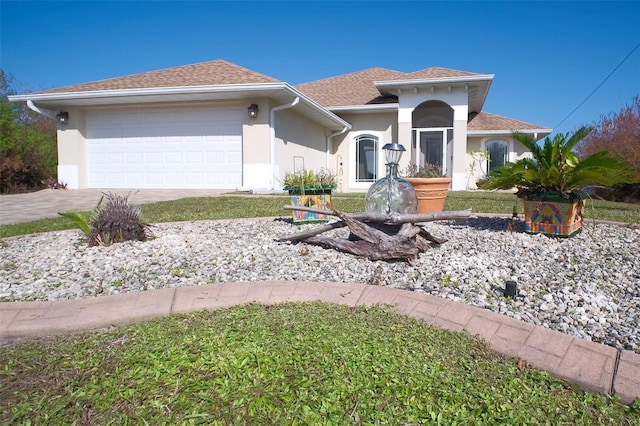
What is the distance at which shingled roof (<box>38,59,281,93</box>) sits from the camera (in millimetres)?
11109

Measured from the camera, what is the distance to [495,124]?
55.5 ft

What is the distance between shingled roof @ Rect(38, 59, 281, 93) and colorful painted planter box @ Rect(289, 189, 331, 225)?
6.10 meters

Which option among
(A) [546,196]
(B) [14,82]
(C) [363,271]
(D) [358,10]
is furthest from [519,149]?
(B) [14,82]

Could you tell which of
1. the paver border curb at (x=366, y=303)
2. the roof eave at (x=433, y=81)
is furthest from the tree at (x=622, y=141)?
the paver border curb at (x=366, y=303)

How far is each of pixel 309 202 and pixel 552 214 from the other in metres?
2.94

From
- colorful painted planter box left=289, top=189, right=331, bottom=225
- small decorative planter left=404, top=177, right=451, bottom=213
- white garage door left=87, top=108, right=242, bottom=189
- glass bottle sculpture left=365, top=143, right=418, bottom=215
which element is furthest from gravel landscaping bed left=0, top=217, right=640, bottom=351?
white garage door left=87, top=108, right=242, bottom=189

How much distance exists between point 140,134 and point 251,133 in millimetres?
3687

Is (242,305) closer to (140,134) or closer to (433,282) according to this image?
(433,282)

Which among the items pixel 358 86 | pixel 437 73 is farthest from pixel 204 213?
pixel 358 86

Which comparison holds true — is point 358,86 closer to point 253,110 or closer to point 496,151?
point 496,151

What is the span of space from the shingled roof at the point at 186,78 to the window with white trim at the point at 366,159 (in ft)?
18.3

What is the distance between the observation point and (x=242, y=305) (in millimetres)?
2447

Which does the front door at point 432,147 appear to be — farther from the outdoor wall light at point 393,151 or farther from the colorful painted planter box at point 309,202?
the outdoor wall light at point 393,151

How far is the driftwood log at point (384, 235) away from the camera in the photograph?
3521 millimetres
